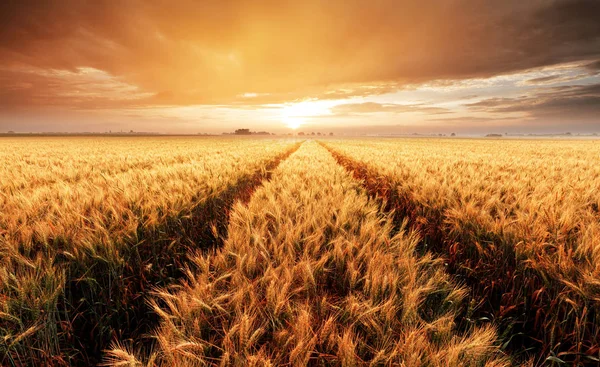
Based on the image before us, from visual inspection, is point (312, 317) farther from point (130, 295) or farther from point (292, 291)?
point (130, 295)

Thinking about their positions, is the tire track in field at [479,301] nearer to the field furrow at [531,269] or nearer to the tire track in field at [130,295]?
the field furrow at [531,269]

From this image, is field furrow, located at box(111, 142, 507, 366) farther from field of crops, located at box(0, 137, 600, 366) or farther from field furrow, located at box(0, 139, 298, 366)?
field furrow, located at box(0, 139, 298, 366)

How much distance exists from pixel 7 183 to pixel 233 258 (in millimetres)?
5841

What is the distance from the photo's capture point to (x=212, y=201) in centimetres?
439

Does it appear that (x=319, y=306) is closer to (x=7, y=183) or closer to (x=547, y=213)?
(x=547, y=213)

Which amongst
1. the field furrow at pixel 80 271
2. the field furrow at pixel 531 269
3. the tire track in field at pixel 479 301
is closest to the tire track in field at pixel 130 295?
the field furrow at pixel 80 271

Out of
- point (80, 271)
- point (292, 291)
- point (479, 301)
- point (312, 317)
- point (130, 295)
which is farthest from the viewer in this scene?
point (479, 301)

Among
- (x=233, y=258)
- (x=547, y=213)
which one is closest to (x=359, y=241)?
(x=233, y=258)

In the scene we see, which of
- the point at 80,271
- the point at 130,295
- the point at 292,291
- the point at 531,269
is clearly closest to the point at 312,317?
the point at 292,291

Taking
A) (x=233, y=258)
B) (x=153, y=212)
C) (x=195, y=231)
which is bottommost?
(x=195, y=231)

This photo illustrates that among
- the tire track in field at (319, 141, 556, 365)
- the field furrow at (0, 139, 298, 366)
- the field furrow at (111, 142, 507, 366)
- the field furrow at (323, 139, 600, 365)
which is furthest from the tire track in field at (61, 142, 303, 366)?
the field furrow at (323, 139, 600, 365)

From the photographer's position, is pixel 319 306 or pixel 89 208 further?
pixel 89 208

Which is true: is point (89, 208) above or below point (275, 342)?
above

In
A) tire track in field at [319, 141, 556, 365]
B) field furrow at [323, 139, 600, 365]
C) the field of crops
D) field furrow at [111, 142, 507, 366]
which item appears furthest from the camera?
tire track in field at [319, 141, 556, 365]
